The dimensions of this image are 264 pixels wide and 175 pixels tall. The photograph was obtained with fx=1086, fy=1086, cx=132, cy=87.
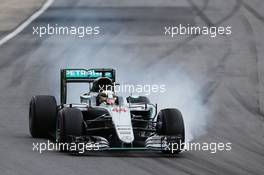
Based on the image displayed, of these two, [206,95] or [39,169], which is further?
[206,95]

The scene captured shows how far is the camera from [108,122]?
19.5m

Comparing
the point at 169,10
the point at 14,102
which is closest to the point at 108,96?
the point at 14,102

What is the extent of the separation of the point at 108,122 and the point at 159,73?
11500 mm

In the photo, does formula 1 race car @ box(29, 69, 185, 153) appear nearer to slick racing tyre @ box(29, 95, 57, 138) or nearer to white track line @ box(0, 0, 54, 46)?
slick racing tyre @ box(29, 95, 57, 138)

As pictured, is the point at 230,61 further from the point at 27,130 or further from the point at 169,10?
the point at 27,130

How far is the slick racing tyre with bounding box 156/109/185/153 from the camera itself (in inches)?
763

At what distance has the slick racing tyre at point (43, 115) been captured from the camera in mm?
21031

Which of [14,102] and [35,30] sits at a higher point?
[35,30]

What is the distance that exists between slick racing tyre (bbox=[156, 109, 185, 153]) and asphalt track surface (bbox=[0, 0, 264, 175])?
33 centimetres

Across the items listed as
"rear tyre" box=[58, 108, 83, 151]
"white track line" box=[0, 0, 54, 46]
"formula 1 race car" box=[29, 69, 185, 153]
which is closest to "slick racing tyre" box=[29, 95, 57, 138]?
"formula 1 race car" box=[29, 69, 185, 153]

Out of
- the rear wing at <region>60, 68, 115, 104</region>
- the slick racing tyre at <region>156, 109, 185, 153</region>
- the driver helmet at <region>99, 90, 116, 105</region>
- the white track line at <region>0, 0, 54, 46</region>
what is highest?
the white track line at <region>0, 0, 54, 46</region>

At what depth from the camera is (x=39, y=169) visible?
16719 mm

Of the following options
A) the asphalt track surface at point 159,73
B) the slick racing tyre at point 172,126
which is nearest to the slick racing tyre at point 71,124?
the asphalt track surface at point 159,73

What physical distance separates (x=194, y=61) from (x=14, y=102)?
8.52 m
